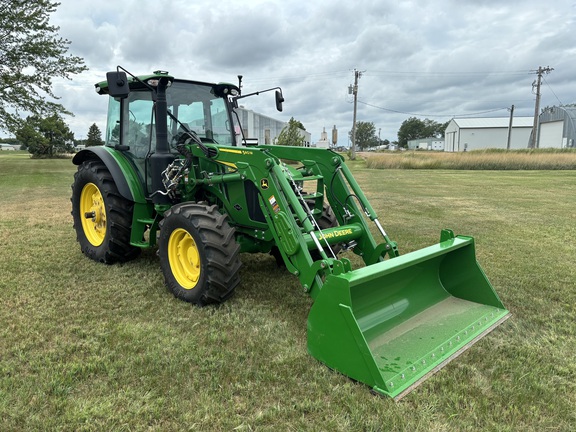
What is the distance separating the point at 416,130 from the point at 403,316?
11889 cm

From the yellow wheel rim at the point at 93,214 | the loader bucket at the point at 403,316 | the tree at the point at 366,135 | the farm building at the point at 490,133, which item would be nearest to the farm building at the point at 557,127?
the farm building at the point at 490,133

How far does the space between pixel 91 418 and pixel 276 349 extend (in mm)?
1373

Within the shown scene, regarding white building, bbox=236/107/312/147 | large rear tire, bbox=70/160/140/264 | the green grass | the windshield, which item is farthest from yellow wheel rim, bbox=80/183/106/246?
white building, bbox=236/107/312/147

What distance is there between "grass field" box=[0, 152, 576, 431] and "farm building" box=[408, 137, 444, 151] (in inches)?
3882

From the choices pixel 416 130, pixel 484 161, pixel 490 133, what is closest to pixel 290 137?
pixel 484 161

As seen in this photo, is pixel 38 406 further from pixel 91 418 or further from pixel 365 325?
pixel 365 325

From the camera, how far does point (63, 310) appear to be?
4.04 meters

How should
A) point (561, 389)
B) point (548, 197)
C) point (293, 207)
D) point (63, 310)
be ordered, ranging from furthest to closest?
point (548, 197) → point (63, 310) → point (293, 207) → point (561, 389)

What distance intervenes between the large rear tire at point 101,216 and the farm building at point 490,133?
7787cm

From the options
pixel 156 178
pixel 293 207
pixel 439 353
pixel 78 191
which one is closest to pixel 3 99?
pixel 78 191

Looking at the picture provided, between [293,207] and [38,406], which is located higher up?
[293,207]

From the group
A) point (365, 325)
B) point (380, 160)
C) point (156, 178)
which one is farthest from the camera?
point (380, 160)

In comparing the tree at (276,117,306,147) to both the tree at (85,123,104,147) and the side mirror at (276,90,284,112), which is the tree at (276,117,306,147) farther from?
the tree at (85,123,104,147)

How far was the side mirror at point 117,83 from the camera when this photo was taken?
13.1ft
